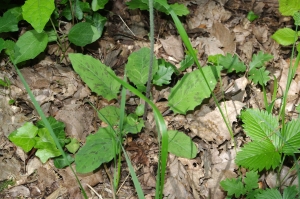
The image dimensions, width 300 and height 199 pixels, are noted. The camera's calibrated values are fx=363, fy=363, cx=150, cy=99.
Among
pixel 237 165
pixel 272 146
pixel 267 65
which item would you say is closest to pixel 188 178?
pixel 237 165

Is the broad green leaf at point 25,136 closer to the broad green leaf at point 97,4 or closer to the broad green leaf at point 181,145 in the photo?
the broad green leaf at point 181,145

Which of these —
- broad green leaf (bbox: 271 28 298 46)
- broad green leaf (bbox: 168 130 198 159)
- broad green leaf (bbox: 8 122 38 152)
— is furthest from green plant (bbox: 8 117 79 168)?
broad green leaf (bbox: 271 28 298 46)

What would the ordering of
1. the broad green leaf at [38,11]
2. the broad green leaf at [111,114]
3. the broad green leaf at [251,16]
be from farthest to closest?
the broad green leaf at [251,16] → the broad green leaf at [111,114] → the broad green leaf at [38,11]

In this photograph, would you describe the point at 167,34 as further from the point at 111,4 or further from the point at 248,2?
the point at 248,2

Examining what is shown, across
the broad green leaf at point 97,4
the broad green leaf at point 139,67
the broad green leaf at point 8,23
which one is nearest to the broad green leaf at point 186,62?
the broad green leaf at point 139,67

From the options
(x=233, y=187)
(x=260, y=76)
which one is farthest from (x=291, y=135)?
(x=260, y=76)

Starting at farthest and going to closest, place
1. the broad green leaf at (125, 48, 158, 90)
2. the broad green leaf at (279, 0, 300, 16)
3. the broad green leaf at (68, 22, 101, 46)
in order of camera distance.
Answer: the broad green leaf at (279, 0, 300, 16)
the broad green leaf at (68, 22, 101, 46)
the broad green leaf at (125, 48, 158, 90)

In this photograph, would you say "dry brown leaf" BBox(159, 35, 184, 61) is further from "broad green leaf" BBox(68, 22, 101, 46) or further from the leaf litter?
"broad green leaf" BBox(68, 22, 101, 46)
